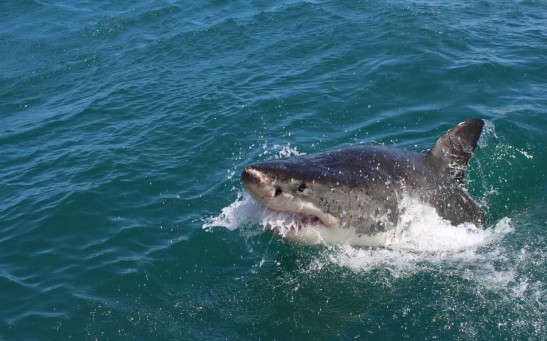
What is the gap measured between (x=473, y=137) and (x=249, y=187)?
410 centimetres

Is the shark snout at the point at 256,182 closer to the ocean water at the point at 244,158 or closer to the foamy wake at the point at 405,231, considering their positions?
the foamy wake at the point at 405,231

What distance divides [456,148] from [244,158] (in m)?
4.76

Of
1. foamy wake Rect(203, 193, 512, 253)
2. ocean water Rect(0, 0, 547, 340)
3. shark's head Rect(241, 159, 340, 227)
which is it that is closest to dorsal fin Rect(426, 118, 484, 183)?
foamy wake Rect(203, 193, 512, 253)

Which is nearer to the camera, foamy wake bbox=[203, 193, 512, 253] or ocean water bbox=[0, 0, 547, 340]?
foamy wake bbox=[203, 193, 512, 253]

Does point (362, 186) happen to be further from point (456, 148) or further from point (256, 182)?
point (456, 148)

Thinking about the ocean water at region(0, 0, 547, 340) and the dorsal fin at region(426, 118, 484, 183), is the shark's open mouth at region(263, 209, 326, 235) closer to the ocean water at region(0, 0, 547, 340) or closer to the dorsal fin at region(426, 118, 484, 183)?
the ocean water at region(0, 0, 547, 340)

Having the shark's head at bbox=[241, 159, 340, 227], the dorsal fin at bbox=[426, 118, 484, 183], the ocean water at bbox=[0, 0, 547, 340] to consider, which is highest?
the shark's head at bbox=[241, 159, 340, 227]

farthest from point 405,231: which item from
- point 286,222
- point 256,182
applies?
point 256,182

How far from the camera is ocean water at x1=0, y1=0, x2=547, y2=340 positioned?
25.9 feet

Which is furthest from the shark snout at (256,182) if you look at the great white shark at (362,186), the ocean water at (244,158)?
the ocean water at (244,158)

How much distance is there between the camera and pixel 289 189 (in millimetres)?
6738

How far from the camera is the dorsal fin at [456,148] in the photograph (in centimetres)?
875

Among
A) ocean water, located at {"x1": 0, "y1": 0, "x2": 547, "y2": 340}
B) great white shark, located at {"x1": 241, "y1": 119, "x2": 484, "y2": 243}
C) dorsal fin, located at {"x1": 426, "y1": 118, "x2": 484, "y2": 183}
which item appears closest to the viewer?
great white shark, located at {"x1": 241, "y1": 119, "x2": 484, "y2": 243}

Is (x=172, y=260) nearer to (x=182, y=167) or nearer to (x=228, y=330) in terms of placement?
(x=228, y=330)
